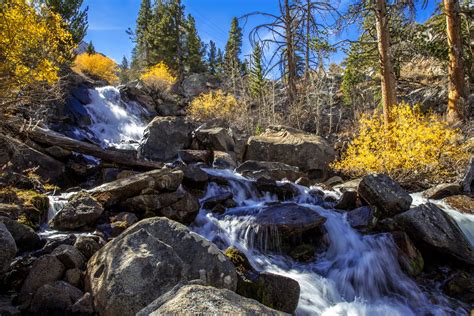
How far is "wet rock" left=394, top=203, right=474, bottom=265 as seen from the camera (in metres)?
6.15

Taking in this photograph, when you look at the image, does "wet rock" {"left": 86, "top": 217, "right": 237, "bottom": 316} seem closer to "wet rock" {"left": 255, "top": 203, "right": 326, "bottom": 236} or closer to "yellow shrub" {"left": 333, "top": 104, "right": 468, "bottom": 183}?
"wet rock" {"left": 255, "top": 203, "right": 326, "bottom": 236}

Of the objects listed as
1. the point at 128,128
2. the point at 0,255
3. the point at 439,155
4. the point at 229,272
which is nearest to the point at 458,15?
the point at 439,155

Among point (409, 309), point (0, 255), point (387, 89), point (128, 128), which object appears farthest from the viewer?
point (128, 128)

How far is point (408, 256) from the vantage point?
619cm

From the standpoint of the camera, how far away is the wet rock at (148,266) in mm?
3537

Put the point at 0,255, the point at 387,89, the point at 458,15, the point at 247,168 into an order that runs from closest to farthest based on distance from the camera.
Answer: the point at 0,255, the point at 387,89, the point at 247,168, the point at 458,15

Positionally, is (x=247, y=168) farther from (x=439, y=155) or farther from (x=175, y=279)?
(x=175, y=279)

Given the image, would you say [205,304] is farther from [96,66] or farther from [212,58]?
[212,58]

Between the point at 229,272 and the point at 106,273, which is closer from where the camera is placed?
the point at 106,273

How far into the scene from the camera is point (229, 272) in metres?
4.16

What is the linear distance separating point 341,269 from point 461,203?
380 cm

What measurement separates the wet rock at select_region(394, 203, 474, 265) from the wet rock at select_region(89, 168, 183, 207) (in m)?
4.73

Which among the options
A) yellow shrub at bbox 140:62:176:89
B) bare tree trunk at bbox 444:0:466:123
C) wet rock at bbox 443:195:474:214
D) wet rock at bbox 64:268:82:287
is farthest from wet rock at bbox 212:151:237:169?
yellow shrub at bbox 140:62:176:89

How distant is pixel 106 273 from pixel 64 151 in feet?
24.4
